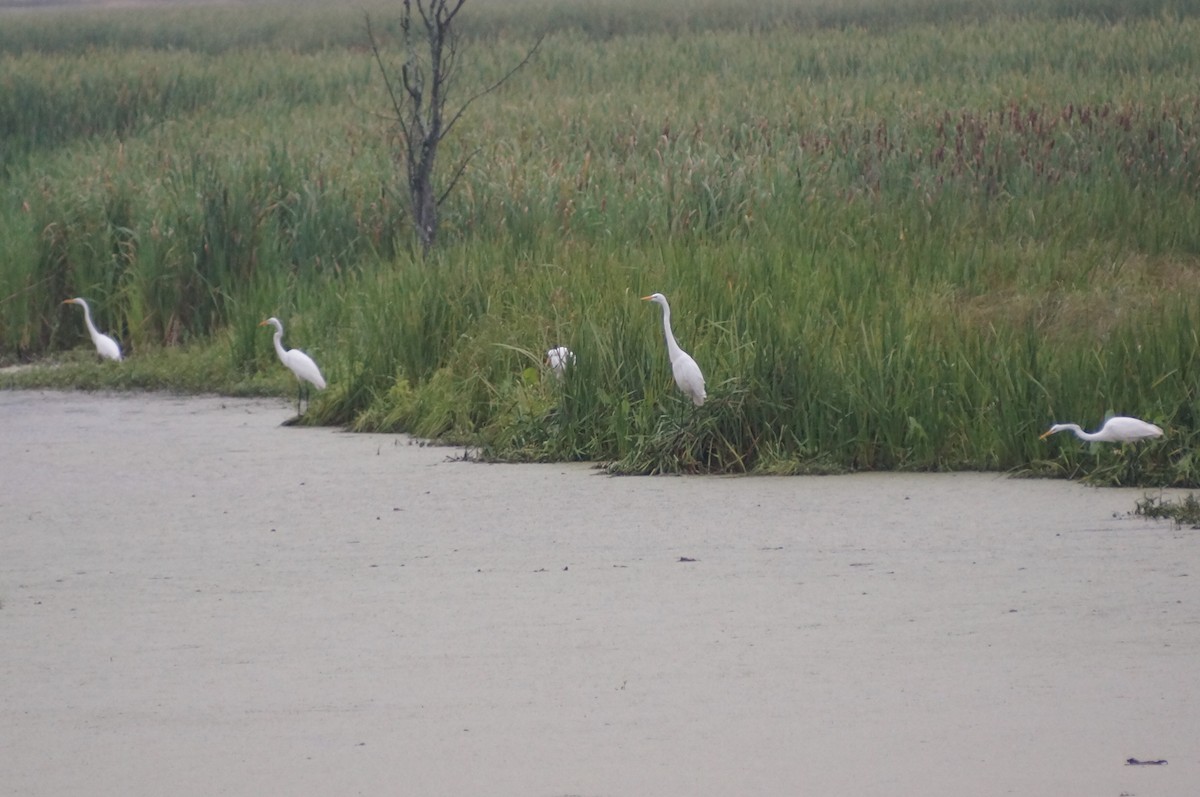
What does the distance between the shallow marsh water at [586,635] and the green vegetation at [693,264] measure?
16.3 inches

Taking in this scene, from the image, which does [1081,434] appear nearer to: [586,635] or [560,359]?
[560,359]

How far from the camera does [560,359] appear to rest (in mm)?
7766

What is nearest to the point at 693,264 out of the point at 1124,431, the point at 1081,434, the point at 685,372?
the point at 685,372

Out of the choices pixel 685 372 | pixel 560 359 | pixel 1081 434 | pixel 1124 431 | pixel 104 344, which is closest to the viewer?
pixel 1124 431

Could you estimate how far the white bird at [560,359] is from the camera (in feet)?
25.1

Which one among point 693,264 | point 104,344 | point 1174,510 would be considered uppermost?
point 693,264

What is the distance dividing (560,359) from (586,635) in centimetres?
305

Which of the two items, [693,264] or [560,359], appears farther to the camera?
[693,264]

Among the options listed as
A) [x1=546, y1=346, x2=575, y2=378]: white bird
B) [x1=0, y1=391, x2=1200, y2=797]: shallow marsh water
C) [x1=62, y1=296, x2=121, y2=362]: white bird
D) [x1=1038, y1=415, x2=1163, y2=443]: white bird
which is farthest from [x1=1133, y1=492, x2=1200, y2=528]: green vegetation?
[x1=62, y1=296, x2=121, y2=362]: white bird

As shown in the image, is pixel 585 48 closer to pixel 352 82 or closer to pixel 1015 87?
pixel 352 82

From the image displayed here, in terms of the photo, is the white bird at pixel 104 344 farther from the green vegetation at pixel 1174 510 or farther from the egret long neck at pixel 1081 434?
the green vegetation at pixel 1174 510

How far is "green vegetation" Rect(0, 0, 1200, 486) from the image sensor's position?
7246 mm

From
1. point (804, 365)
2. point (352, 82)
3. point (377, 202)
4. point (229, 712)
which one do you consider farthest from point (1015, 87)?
point (229, 712)

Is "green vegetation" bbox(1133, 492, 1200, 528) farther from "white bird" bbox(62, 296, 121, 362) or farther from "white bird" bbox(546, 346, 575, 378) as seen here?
"white bird" bbox(62, 296, 121, 362)
